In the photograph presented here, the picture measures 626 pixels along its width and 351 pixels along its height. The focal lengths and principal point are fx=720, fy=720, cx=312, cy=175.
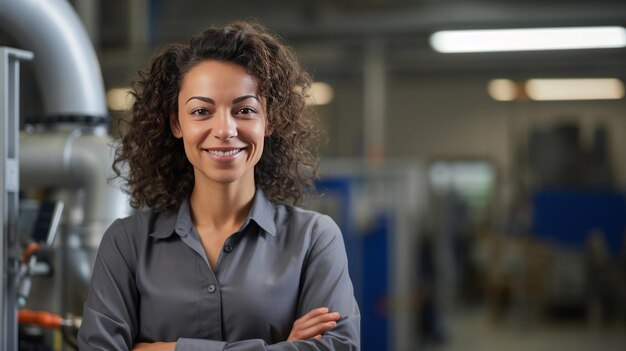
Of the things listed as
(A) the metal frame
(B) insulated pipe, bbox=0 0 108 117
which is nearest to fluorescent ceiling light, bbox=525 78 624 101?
(B) insulated pipe, bbox=0 0 108 117

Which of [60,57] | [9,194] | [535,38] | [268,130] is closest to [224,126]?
[268,130]

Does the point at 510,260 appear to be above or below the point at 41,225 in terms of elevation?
below

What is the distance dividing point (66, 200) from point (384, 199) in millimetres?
3865

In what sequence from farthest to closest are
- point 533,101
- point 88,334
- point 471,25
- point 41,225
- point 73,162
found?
point 533,101 → point 471,25 → point 73,162 → point 41,225 → point 88,334

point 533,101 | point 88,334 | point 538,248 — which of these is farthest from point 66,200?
point 533,101

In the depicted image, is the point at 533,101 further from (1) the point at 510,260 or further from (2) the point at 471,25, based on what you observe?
(2) the point at 471,25

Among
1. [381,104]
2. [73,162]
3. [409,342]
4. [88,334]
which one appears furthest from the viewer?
[381,104]

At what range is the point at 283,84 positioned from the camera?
1702 millimetres

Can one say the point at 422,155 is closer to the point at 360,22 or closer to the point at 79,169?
the point at 360,22

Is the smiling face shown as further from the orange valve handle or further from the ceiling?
the ceiling

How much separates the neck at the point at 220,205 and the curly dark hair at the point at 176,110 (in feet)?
0.28

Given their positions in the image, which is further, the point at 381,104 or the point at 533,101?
the point at 533,101

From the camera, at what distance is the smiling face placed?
5.22 feet

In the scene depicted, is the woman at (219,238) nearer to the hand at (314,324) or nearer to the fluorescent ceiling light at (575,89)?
the hand at (314,324)
